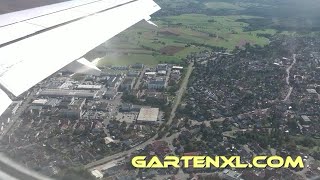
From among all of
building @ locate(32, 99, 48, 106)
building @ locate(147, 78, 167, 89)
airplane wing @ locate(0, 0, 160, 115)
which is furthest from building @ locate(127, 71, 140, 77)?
airplane wing @ locate(0, 0, 160, 115)

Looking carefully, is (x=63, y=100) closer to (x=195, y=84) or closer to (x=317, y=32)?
(x=195, y=84)

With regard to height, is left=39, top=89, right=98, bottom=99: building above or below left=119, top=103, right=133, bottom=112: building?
above

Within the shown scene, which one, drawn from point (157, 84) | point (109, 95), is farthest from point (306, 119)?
point (109, 95)

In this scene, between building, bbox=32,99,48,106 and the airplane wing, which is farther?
building, bbox=32,99,48,106

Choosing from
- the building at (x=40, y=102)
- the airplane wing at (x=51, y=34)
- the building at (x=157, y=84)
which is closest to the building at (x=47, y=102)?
the building at (x=40, y=102)

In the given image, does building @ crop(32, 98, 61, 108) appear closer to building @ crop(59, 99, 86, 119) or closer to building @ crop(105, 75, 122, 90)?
building @ crop(59, 99, 86, 119)

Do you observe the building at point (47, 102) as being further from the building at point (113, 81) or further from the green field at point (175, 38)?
the green field at point (175, 38)

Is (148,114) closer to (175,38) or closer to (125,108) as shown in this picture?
(125,108)
